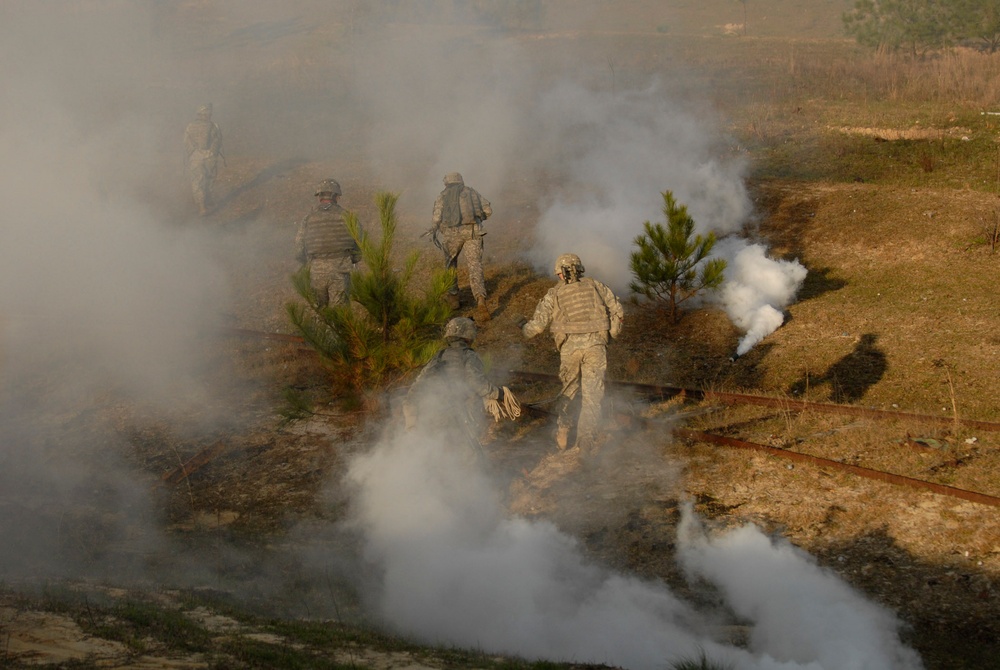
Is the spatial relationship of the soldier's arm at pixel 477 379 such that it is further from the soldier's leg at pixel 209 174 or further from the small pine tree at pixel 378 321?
the soldier's leg at pixel 209 174

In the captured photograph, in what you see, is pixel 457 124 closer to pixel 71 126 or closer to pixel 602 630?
pixel 71 126

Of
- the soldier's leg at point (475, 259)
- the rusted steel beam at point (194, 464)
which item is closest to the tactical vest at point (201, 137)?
the soldier's leg at point (475, 259)

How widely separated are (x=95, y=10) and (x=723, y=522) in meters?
32.6

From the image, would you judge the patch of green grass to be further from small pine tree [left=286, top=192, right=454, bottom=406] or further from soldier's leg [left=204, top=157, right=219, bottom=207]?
soldier's leg [left=204, top=157, right=219, bottom=207]

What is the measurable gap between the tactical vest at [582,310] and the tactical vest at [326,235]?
3531 millimetres

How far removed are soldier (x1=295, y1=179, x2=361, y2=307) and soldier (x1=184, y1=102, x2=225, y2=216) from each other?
904 cm

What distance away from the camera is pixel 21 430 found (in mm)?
10398

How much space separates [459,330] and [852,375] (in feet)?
16.4

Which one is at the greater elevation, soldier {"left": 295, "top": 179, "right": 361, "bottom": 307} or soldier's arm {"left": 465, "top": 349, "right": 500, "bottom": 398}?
soldier {"left": 295, "top": 179, "right": 361, "bottom": 307}

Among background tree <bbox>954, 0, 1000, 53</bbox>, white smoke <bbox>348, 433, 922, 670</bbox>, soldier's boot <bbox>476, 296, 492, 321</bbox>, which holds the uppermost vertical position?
background tree <bbox>954, 0, 1000, 53</bbox>

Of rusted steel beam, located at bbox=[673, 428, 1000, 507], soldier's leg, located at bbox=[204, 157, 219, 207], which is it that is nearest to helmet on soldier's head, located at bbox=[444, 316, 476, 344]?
rusted steel beam, located at bbox=[673, 428, 1000, 507]

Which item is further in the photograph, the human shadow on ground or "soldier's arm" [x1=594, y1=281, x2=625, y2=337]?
the human shadow on ground

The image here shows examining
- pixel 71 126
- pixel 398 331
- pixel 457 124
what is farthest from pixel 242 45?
pixel 398 331

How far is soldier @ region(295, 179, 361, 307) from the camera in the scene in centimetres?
1084
